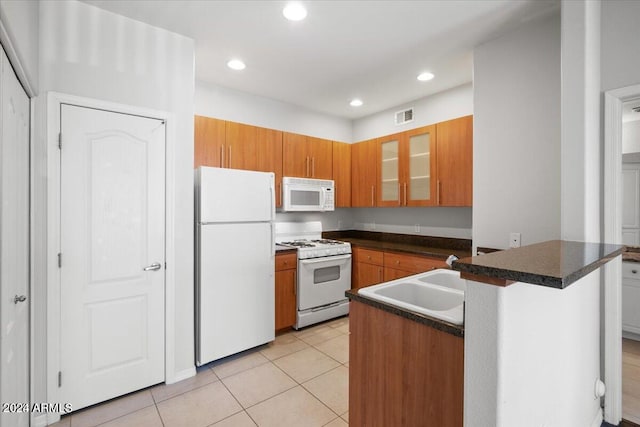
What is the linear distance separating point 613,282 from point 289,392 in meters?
2.23

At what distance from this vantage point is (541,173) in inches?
87.8

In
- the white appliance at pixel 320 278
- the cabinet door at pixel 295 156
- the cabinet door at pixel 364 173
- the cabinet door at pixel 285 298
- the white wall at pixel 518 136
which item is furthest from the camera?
the cabinet door at pixel 364 173

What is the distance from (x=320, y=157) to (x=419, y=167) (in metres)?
1.28

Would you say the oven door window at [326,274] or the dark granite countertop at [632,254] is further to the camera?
the oven door window at [326,274]

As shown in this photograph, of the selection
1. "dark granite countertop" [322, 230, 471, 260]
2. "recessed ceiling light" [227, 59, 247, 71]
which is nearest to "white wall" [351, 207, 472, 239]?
"dark granite countertop" [322, 230, 471, 260]

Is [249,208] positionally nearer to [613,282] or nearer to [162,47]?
[162,47]

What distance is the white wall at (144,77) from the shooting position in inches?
76.9

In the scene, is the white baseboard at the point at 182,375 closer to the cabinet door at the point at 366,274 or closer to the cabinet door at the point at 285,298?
the cabinet door at the point at 285,298

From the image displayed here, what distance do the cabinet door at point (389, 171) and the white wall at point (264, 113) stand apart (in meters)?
0.93

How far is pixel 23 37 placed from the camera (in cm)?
159

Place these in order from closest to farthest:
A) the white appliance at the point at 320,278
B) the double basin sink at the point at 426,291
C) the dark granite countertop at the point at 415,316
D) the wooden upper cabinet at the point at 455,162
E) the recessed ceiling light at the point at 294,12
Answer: the dark granite countertop at the point at 415,316 < the double basin sink at the point at 426,291 < the recessed ceiling light at the point at 294,12 < the wooden upper cabinet at the point at 455,162 < the white appliance at the point at 320,278

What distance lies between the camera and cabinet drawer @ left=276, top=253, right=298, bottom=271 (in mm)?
3219

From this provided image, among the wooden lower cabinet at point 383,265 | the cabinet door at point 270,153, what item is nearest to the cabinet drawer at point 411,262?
the wooden lower cabinet at point 383,265

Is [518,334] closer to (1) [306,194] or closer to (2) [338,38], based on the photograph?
(2) [338,38]
